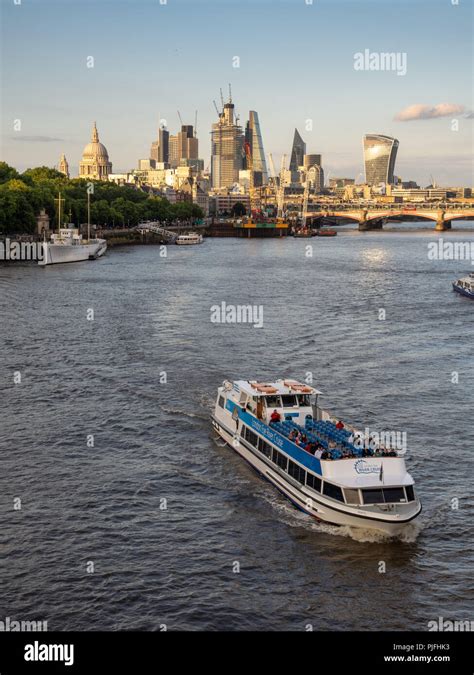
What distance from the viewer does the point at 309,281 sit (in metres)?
89.4

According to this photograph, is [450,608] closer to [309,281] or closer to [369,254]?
[309,281]

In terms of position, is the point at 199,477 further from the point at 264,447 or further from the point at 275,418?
the point at 275,418

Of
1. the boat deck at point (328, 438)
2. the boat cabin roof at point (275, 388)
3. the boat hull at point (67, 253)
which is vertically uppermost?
the boat hull at point (67, 253)

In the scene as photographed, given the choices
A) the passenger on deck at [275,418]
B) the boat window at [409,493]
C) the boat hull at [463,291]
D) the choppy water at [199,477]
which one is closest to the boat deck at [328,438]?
the passenger on deck at [275,418]

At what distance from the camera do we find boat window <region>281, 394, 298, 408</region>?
Answer: 1165 inches

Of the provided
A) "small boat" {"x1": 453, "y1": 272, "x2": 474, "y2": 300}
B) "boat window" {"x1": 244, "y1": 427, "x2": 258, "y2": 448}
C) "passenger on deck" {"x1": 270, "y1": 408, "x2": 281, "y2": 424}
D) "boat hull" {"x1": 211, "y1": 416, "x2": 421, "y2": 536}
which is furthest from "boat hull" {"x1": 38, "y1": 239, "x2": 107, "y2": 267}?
"boat hull" {"x1": 211, "y1": 416, "x2": 421, "y2": 536}

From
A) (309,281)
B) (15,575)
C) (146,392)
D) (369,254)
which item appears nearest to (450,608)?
(15,575)

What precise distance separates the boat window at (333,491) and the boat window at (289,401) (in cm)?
580

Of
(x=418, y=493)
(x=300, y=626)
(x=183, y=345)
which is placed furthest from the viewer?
(x=183, y=345)

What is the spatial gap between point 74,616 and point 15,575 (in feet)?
7.79

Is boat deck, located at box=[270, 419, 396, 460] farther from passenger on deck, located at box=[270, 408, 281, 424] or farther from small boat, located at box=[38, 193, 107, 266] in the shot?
small boat, located at box=[38, 193, 107, 266]

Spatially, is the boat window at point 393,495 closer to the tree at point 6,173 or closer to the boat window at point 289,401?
the boat window at point 289,401

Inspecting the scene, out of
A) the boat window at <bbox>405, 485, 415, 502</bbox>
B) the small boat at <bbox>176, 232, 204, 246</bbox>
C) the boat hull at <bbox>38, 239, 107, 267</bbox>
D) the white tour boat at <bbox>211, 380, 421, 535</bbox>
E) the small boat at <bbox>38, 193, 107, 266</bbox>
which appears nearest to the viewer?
the white tour boat at <bbox>211, 380, 421, 535</bbox>

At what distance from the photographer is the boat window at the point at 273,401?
29594 mm
